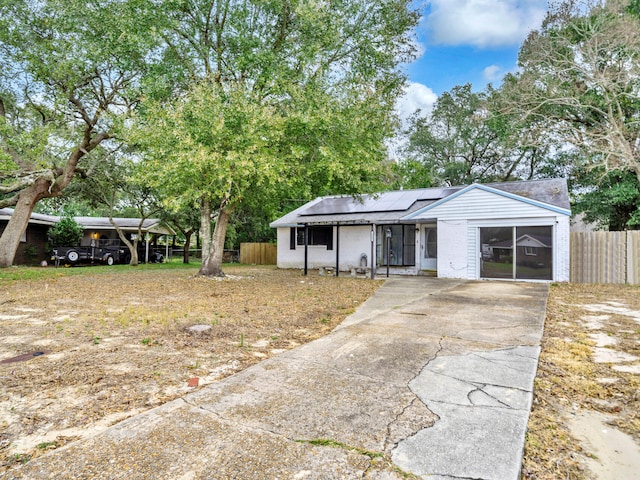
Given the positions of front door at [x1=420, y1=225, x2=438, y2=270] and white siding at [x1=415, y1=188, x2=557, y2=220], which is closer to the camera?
white siding at [x1=415, y1=188, x2=557, y2=220]

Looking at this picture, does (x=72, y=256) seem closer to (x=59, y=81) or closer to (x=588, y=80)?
(x=59, y=81)

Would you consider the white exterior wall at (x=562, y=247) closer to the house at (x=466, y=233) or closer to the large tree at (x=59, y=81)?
the house at (x=466, y=233)

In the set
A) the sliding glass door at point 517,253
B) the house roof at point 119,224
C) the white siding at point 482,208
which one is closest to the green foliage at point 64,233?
the house roof at point 119,224

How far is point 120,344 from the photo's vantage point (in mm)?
4809

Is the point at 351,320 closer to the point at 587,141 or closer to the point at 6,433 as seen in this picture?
the point at 6,433

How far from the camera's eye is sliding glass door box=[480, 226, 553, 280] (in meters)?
12.3

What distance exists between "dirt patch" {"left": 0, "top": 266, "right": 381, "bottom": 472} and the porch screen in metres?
7.18

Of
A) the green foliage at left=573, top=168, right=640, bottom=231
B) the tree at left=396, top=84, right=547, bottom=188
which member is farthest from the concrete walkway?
the tree at left=396, top=84, right=547, bottom=188

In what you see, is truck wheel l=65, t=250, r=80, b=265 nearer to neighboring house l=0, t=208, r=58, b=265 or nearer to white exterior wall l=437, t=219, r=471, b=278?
neighboring house l=0, t=208, r=58, b=265

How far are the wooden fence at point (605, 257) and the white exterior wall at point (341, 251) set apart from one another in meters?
7.73

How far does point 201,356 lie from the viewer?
A: 14.4 feet

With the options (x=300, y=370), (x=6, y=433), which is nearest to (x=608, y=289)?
(x=300, y=370)

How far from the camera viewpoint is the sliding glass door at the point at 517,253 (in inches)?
486

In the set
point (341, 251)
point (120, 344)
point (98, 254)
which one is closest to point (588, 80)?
point (341, 251)
